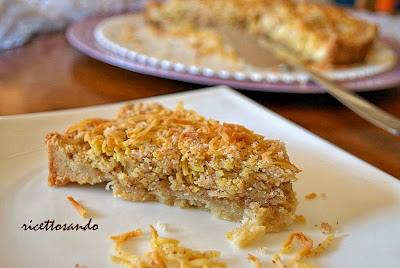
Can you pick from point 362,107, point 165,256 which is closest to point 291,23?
point 362,107

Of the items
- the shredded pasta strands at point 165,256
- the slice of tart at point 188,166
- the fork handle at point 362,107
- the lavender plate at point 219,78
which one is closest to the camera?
the shredded pasta strands at point 165,256

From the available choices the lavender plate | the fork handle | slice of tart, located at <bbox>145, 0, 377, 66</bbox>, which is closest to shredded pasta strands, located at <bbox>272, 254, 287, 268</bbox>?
the fork handle

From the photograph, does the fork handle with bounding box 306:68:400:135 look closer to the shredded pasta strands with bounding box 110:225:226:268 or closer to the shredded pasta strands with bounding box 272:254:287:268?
the shredded pasta strands with bounding box 272:254:287:268

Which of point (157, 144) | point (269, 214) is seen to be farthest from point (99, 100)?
point (269, 214)

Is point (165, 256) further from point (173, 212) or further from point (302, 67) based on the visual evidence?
point (302, 67)

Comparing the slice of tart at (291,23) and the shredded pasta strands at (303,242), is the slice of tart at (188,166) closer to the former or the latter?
the shredded pasta strands at (303,242)

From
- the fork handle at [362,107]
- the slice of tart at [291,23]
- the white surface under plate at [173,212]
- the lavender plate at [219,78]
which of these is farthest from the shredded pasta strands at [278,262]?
the slice of tart at [291,23]

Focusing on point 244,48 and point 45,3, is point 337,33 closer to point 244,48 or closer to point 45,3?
point 244,48
